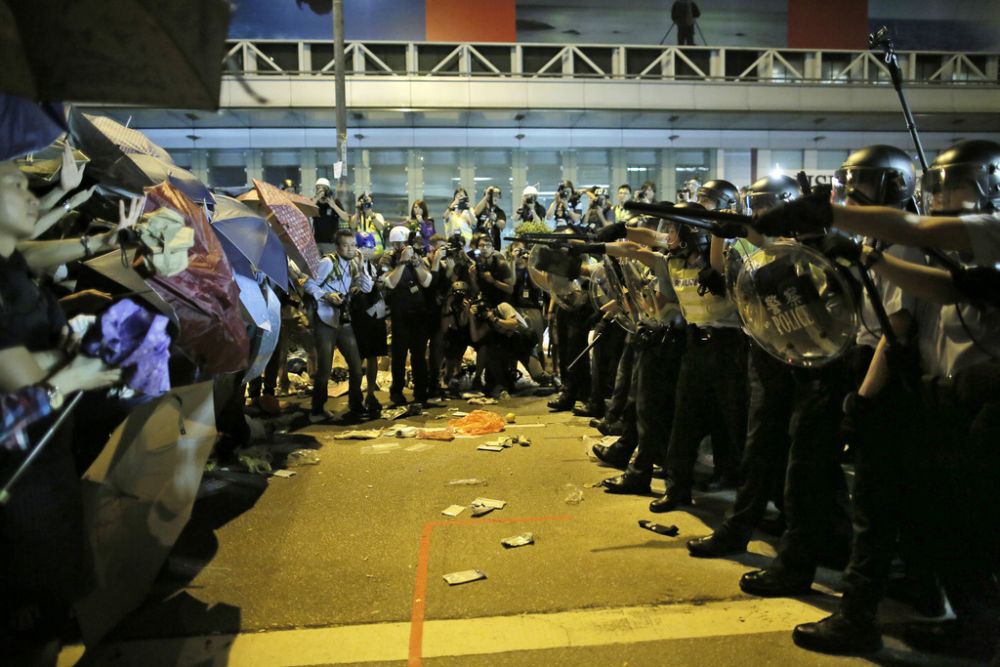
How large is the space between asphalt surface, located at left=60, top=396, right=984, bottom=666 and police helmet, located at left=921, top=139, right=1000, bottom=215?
6.69 feet


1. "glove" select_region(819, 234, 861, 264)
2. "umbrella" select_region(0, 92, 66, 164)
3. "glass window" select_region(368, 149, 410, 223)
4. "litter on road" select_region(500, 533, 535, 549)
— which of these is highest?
"glass window" select_region(368, 149, 410, 223)

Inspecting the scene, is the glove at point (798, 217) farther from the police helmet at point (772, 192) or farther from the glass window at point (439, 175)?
the glass window at point (439, 175)

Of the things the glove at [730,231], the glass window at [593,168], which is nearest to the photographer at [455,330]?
the glove at [730,231]

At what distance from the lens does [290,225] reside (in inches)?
240

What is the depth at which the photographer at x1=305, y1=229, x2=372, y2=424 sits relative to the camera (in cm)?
820

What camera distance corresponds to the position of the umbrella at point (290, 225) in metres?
6.03

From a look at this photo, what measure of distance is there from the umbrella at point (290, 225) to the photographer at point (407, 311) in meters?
2.68

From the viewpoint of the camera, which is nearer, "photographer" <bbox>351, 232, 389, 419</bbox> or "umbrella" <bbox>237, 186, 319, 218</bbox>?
"umbrella" <bbox>237, 186, 319, 218</bbox>

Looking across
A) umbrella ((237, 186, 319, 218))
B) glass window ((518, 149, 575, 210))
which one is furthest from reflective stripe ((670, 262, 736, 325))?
glass window ((518, 149, 575, 210))

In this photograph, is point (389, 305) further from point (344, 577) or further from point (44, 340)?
point (44, 340)

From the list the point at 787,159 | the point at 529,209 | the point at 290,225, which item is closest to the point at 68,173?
the point at 290,225

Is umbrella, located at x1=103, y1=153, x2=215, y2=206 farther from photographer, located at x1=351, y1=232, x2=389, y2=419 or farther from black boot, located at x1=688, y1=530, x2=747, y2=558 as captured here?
black boot, located at x1=688, y1=530, x2=747, y2=558

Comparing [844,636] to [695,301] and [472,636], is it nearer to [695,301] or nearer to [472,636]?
[472,636]

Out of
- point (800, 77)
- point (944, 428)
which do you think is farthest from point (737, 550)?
point (800, 77)
